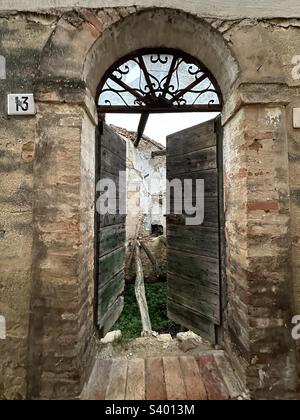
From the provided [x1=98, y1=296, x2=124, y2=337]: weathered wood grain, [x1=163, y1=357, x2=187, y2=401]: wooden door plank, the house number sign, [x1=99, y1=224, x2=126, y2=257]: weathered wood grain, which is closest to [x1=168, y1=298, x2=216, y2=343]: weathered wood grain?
[x1=163, y1=357, x2=187, y2=401]: wooden door plank

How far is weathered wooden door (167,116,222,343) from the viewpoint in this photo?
2.72 m

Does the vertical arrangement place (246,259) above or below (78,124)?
below

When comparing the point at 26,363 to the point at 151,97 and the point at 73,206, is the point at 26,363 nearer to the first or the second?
the point at 73,206

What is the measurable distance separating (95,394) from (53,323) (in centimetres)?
70

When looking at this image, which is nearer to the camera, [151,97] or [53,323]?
[53,323]

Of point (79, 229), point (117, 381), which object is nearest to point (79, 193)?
point (79, 229)

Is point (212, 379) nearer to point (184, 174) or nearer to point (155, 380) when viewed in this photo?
point (155, 380)

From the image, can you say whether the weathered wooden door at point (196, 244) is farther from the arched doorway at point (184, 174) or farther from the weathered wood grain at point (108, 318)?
the weathered wood grain at point (108, 318)

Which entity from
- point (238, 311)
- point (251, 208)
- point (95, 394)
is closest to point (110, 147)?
point (251, 208)

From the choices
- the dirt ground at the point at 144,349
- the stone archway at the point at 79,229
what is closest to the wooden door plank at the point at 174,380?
the dirt ground at the point at 144,349

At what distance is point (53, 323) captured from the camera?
2.01m

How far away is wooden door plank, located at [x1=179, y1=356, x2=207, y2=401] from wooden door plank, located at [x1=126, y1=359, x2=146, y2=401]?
376 mm
